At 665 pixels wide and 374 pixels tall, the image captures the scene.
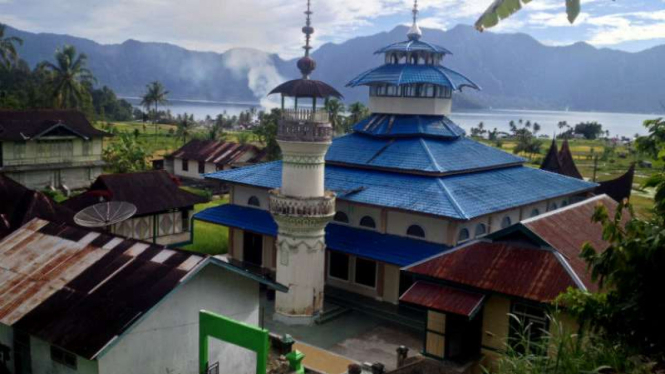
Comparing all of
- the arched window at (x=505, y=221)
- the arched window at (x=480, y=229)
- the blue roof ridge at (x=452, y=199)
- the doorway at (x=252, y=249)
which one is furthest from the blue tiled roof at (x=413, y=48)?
the doorway at (x=252, y=249)

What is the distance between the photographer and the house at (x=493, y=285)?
50.8 feet

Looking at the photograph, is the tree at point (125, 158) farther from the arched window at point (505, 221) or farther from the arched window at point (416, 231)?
the arched window at point (505, 221)

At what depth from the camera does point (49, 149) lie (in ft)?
143

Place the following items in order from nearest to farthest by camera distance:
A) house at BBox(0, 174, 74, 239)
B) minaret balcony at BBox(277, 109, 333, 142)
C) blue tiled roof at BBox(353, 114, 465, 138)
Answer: minaret balcony at BBox(277, 109, 333, 142) < house at BBox(0, 174, 74, 239) < blue tiled roof at BBox(353, 114, 465, 138)

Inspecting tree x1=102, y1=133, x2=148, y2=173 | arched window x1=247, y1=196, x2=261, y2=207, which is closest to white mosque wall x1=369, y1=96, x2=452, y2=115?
arched window x1=247, y1=196, x2=261, y2=207

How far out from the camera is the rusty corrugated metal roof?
40.6ft

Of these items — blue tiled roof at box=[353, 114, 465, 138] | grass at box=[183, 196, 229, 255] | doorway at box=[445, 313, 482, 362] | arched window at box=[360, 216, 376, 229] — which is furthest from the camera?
grass at box=[183, 196, 229, 255]

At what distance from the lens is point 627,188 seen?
35.6 metres

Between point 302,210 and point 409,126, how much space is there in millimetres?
8426

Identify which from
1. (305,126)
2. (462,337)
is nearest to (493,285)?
(462,337)

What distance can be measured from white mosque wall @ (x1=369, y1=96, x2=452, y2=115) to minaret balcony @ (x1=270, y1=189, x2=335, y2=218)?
8.25 m

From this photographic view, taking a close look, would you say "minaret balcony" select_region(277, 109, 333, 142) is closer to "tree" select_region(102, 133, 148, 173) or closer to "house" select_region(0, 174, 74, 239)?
"house" select_region(0, 174, 74, 239)

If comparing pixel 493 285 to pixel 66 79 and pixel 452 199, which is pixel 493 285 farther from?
pixel 66 79

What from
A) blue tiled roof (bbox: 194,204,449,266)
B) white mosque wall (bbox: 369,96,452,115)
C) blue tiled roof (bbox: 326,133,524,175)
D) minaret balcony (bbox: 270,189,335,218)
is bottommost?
blue tiled roof (bbox: 194,204,449,266)
